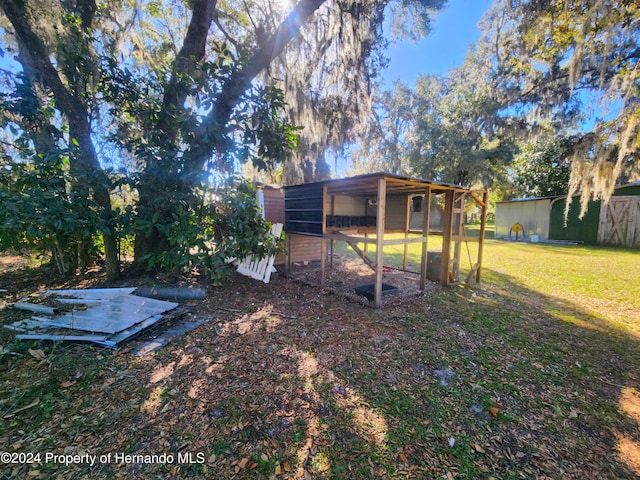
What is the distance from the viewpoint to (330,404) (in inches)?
84.0

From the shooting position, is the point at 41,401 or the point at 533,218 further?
the point at 533,218

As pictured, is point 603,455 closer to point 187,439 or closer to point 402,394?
point 402,394

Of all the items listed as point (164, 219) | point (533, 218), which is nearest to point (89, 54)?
point (164, 219)

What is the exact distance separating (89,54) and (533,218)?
60.7ft

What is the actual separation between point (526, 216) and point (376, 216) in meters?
13.3

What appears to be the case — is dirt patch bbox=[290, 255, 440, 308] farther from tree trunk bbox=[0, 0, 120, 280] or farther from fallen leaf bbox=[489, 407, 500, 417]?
tree trunk bbox=[0, 0, 120, 280]

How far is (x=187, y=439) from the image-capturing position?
174 cm

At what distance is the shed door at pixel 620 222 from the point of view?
1074 centimetres

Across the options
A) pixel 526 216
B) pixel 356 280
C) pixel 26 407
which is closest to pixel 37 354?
pixel 26 407

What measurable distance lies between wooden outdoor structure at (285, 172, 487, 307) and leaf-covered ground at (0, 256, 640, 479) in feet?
5.74

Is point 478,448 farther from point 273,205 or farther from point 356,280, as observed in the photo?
point 273,205

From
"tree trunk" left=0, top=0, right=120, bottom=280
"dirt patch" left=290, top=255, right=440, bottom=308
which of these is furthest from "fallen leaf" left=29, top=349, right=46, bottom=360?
"dirt patch" left=290, top=255, right=440, bottom=308

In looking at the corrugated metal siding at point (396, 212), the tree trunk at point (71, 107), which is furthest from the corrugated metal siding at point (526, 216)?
the tree trunk at point (71, 107)

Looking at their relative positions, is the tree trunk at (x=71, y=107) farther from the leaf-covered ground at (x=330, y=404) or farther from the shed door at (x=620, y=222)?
the shed door at (x=620, y=222)
